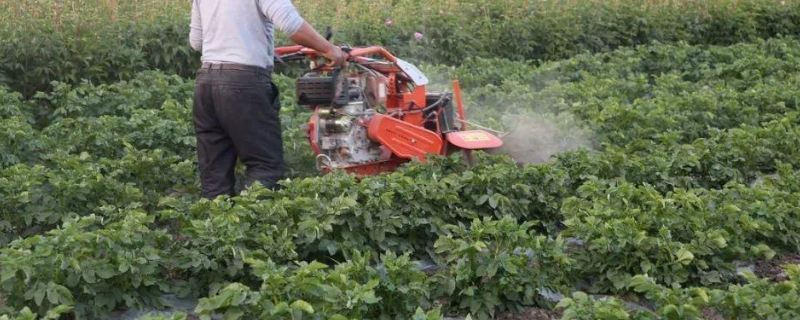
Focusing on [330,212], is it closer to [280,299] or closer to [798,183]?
[280,299]

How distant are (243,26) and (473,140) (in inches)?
63.7

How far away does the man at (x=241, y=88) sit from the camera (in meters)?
6.33

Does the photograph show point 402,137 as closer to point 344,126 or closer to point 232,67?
point 344,126

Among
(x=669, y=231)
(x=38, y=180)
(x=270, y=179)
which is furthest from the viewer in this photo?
(x=270, y=179)

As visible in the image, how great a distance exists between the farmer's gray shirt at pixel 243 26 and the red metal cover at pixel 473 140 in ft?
4.28

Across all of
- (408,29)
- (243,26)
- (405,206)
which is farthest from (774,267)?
(408,29)

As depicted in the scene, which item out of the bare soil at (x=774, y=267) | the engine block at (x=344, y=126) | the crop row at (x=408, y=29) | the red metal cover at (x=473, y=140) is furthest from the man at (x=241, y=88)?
the crop row at (x=408, y=29)

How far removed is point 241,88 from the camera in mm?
6344

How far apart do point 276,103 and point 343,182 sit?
908mm

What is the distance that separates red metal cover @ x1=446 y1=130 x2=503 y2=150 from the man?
3.01 ft

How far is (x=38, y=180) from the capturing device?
5910 millimetres

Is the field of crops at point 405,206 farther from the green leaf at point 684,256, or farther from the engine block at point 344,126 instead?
the engine block at point 344,126

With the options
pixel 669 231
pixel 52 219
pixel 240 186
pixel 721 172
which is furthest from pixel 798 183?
pixel 52 219

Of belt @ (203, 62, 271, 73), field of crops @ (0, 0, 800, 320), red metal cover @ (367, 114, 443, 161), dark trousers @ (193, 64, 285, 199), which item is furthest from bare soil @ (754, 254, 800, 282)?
belt @ (203, 62, 271, 73)
